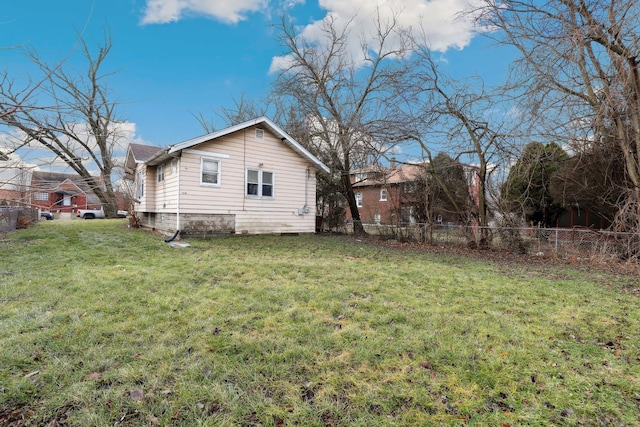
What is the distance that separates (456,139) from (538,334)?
9077 mm

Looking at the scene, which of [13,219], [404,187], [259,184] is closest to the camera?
[13,219]

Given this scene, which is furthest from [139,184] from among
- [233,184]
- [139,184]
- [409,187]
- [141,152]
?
[409,187]

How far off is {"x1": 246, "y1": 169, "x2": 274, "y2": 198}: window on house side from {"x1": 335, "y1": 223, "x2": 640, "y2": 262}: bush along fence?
17.0ft

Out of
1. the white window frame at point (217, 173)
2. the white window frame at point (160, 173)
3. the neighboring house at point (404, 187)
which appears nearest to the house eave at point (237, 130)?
the white window frame at point (160, 173)

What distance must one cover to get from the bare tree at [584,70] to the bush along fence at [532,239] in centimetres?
Answer: 57

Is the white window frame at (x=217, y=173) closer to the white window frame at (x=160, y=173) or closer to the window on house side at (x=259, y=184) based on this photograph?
the window on house side at (x=259, y=184)

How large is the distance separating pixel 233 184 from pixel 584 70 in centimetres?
1131

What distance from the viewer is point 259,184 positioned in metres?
12.7

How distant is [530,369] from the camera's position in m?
2.94

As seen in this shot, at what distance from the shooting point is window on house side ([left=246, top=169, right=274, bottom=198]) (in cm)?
1259

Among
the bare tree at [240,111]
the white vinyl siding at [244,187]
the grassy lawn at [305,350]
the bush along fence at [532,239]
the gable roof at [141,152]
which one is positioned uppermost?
the bare tree at [240,111]

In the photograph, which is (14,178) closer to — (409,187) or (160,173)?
(160,173)

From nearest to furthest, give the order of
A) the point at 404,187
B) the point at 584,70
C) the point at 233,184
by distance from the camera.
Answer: the point at 584,70 → the point at 233,184 → the point at 404,187

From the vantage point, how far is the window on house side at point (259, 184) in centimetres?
1259
